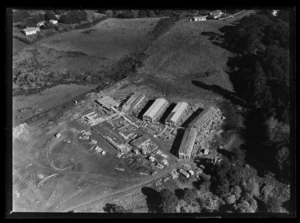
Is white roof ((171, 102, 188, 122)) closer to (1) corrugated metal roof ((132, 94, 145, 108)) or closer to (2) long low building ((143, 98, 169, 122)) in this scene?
(2) long low building ((143, 98, 169, 122))

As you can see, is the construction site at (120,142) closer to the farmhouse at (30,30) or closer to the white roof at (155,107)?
the white roof at (155,107)

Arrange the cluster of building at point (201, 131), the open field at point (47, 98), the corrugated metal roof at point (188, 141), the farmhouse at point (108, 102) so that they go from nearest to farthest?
1. the corrugated metal roof at point (188, 141)
2. the cluster of building at point (201, 131)
3. the farmhouse at point (108, 102)
4. the open field at point (47, 98)

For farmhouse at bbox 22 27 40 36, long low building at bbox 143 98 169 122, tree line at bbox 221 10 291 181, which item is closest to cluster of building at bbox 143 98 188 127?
long low building at bbox 143 98 169 122

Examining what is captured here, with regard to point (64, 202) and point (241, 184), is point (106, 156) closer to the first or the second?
point (64, 202)

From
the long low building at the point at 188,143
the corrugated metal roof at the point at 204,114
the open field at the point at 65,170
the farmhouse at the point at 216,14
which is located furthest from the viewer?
the farmhouse at the point at 216,14

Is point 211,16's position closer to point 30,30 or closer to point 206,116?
point 206,116

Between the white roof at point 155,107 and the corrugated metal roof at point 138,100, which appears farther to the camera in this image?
the corrugated metal roof at point 138,100

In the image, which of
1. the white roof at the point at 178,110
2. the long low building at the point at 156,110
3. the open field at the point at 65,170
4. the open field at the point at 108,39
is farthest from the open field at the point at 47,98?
the white roof at the point at 178,110

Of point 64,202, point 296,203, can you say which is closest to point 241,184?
point 296,203
